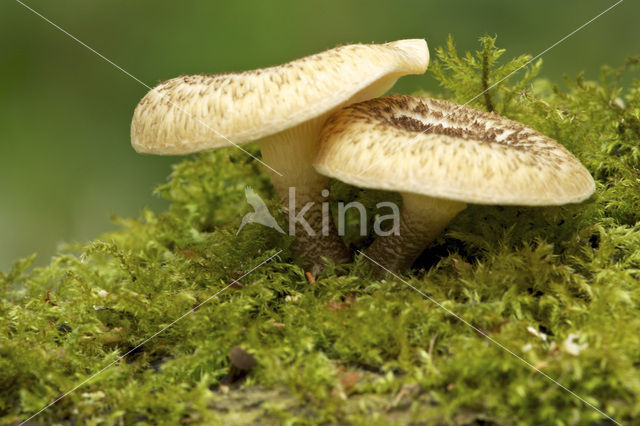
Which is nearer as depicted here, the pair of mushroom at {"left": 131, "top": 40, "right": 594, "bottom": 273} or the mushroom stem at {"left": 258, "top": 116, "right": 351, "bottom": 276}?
the pair of mushroom at {"left": 131, "top": 40, "right": 594, "bottom": 273}

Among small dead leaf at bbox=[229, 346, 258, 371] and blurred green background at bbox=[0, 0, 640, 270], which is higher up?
blurred green background at bbox=[0, 0, 640, 270]

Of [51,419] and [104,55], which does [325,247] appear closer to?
[51,419]

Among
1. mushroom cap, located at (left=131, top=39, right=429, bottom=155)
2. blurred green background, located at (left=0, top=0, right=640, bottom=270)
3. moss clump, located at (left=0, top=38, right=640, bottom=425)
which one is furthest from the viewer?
blurred green background, located at (left=0, top=0, right=640, bottom=270)

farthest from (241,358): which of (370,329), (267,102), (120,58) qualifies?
(120,58)

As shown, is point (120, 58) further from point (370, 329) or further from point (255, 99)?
point (370, 329)

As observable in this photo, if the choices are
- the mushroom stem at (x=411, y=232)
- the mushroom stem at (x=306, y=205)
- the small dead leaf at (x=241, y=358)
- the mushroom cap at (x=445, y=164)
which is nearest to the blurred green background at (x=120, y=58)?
the mushroom stem at (x=306, y=205)

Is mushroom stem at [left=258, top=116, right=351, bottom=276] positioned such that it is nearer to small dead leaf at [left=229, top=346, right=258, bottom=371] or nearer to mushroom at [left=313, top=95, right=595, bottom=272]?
mushroom at [left=313, top=95, right=595, bottom=272]

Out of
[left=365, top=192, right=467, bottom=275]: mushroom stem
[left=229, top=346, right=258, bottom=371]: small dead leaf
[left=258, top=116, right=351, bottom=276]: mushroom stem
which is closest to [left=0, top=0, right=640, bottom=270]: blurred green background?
A: [left=258, top=116, right=351, bottom=276]: mushroom stem
